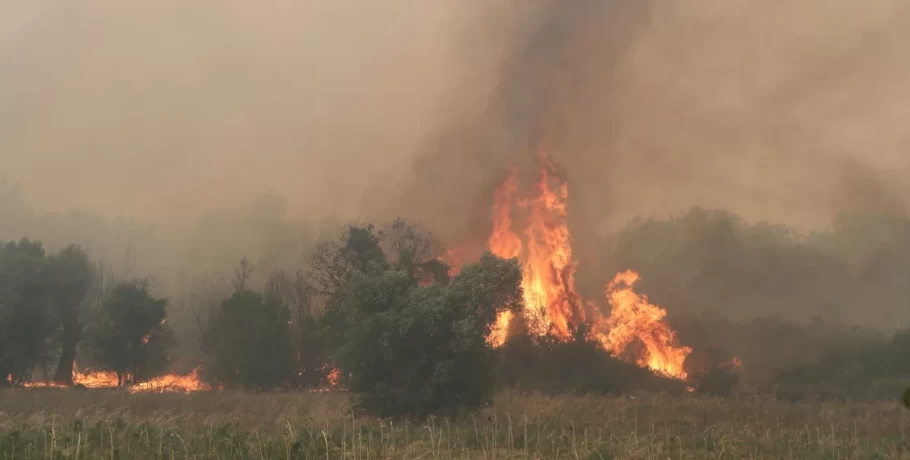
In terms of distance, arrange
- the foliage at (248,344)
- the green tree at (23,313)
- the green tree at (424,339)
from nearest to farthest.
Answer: the green tree at (424,339) → the green tree at (23,313) → the foliage at (248,344)

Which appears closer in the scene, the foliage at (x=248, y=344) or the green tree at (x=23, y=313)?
the green tree at (x=23, y=313)

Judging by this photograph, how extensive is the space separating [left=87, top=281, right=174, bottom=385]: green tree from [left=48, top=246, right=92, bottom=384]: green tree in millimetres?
3269

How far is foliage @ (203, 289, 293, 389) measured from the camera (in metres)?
63.8

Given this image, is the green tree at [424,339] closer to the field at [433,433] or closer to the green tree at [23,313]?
the field at [433,433]

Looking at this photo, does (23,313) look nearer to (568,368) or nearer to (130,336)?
(130,336)

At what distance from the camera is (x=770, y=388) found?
56.4m

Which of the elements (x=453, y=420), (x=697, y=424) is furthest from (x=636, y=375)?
(x=453, y=420)

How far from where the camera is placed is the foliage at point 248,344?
6381 centimetres

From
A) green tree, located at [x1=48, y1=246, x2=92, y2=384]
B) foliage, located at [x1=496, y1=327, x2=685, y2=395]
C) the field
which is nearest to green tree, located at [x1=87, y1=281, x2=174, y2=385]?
green tree, located at [x1=48, y1=246, x2=92, y2=384]

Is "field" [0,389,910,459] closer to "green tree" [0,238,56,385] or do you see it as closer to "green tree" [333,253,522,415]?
"green tree" [333,253,522,415]

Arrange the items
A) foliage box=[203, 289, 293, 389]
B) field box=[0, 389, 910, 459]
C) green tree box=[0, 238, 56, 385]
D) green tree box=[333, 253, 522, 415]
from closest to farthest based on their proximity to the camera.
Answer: field box=[0, 389, 910, 459] → green tree box=[333, 253, 522, 415] → green tree box=[0, 238, 56, 385] → foliage box=[203, 289, 293, 389]

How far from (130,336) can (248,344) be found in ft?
36.9

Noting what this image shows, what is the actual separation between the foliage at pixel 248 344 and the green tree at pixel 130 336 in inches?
206

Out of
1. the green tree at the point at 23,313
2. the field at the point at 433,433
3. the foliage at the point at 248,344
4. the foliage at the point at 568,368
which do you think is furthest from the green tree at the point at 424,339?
the green tree at the point at 23,313
